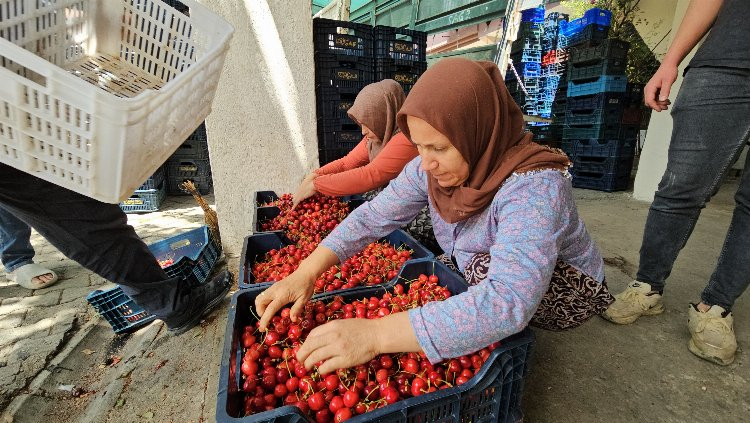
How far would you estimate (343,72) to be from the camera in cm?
366

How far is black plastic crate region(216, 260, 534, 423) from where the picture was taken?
92 centimetres

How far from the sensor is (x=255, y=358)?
1.28m

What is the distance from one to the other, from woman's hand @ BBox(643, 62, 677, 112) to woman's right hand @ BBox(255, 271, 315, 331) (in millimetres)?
2056

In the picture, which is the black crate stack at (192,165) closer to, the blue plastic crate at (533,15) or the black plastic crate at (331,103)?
the black plastic crate at (331,103)

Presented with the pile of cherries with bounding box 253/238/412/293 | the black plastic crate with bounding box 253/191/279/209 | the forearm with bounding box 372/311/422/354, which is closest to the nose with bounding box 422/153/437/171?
the forearm with bounding box 372/311/422/354

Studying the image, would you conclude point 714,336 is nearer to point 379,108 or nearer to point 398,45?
point 379,108

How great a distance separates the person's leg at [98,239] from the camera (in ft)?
5.29

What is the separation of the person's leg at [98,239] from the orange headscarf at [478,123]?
168 cm

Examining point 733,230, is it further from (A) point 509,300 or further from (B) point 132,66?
(B) point 132,66

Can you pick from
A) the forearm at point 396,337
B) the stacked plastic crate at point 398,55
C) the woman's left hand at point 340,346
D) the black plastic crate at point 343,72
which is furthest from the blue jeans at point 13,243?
the stacked plastic crate at point 398,55

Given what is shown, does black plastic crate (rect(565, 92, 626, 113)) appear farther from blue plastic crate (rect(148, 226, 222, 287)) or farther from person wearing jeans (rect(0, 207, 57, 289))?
person wearing jeans (rect(0, 207, 57, 289))

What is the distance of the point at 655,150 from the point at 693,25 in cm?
348

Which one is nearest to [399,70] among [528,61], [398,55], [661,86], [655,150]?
[398,55]

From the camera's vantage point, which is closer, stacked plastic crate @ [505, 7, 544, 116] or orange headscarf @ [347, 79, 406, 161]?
orange headscarf @ [347, 79, 406, 161]
